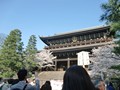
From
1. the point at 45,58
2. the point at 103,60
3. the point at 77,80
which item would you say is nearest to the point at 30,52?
the point at 45,58

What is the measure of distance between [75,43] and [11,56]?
11611 millimetres

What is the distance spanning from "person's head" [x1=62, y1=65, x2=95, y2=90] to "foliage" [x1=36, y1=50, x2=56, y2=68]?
41.0 m

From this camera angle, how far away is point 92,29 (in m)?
42.4

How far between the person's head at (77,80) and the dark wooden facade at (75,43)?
35.4m

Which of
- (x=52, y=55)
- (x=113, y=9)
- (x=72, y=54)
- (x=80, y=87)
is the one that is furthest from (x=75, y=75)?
(x=52, y=55)

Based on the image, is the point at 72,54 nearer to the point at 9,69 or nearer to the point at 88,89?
the point at 9,69

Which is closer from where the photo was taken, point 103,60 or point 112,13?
point 112,13

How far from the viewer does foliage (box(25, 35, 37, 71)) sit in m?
40.5

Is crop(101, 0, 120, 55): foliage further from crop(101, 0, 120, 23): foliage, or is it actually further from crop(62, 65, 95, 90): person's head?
crop(62, 65, 95, 90): person's head

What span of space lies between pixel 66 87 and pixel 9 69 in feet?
116

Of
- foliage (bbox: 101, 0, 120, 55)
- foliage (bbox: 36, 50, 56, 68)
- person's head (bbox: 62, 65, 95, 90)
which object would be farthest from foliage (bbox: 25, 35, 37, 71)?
person's head (bbox: 62, 65, 95, 90)

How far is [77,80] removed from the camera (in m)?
2.19

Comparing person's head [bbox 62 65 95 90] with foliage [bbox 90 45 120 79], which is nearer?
person's head [bbox 62 65 95 90]

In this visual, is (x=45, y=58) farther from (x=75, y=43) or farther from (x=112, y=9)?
(x=112, y=9)
